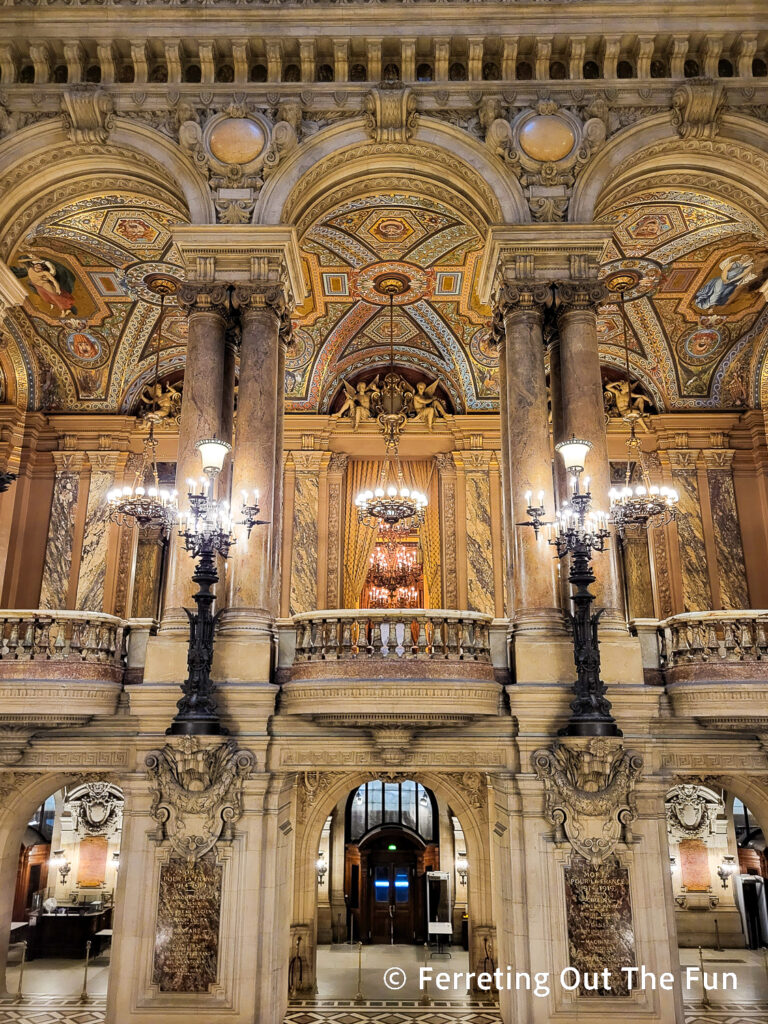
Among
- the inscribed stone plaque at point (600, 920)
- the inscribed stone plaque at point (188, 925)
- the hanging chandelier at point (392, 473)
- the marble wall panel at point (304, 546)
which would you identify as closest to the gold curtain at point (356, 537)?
the hanging chandelier at point (392, 473)

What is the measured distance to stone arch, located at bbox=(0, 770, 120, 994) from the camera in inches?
372

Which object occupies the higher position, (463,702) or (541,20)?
(541,20)

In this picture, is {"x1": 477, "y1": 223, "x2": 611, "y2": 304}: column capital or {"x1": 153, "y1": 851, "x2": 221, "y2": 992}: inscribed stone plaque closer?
{"x1": 153, "y1": 851, "x2": 221, "y2": 992}: inscribed stone plaque

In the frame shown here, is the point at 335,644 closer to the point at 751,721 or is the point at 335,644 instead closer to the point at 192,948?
the point at 192,948

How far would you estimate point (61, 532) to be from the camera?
15.3 metres

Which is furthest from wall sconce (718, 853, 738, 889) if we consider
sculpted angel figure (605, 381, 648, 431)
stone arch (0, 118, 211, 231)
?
stone arch (0, 118, 211, 231)

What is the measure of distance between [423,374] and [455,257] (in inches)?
125

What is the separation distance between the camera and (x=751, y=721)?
26.6 feet

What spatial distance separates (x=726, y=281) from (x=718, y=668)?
8480mm

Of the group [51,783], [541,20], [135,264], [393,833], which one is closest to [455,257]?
[541,20]

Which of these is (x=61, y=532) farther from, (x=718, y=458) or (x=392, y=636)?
(x=718, y=458)

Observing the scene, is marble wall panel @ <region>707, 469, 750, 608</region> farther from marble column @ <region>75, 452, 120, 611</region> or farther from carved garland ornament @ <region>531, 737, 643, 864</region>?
marble column @ <region>75, 452, 120, 611</region>

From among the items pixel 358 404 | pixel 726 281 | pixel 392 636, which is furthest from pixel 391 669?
pixel 726 281

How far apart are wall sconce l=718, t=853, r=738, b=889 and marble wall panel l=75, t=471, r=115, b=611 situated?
43.8 ft
